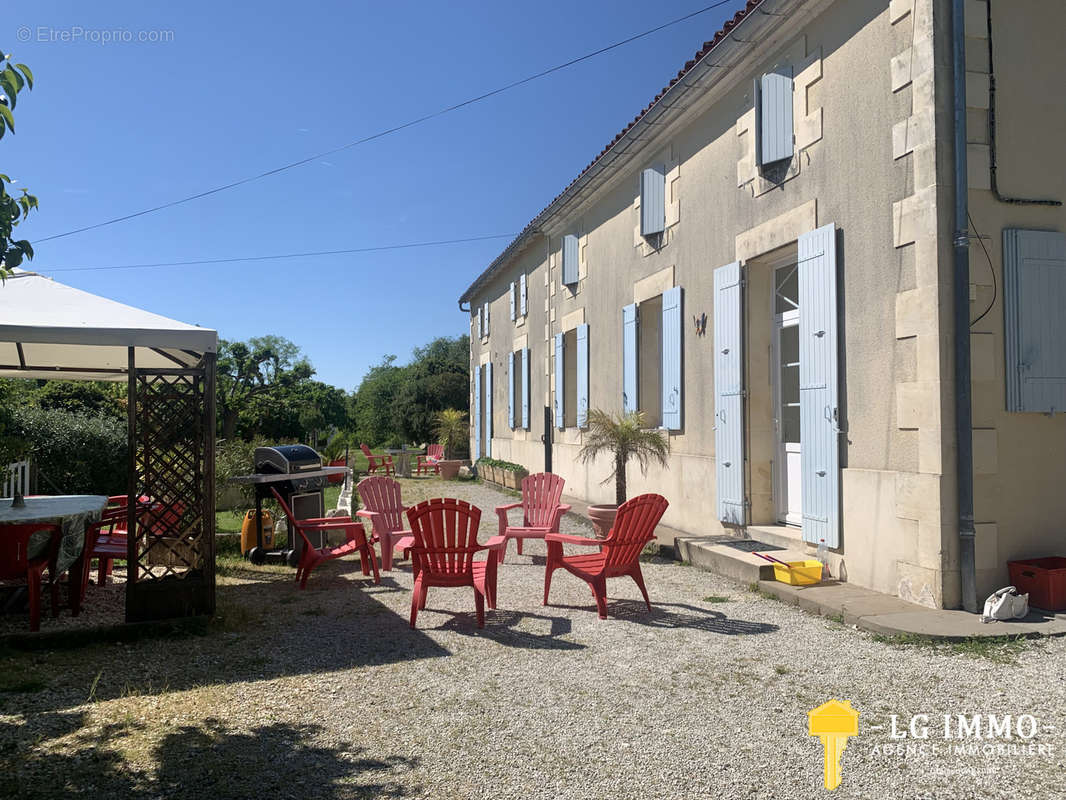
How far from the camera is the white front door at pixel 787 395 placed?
6613 mm

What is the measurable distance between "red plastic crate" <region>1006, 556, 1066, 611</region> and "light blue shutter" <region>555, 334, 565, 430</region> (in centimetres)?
788

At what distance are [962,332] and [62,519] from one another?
18.8 feet

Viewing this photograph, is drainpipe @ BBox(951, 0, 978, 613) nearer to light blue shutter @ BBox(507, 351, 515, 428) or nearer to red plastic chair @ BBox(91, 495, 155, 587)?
red plastic chair @ BBox(91, 495, 155, 587)

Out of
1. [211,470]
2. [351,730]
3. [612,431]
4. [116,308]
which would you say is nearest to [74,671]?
[211,470]

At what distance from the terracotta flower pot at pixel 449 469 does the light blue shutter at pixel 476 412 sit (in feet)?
3.44

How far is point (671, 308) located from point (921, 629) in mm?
4594

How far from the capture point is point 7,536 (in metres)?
4.36

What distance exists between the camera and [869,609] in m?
4.66

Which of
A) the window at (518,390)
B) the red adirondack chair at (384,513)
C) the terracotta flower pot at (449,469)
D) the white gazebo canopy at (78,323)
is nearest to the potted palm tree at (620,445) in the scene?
the red adirondack chair at (384,513)

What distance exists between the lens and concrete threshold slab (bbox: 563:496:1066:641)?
13.8 feet

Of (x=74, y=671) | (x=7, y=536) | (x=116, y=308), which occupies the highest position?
(x=116, y=308)

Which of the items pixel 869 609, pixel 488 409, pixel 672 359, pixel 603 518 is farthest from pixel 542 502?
pixel 488 409

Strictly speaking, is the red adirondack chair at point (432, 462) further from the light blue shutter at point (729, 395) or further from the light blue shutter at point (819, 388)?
the light blue shutter at point (819, 388)

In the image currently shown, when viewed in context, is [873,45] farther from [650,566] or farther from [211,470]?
[211,470]
